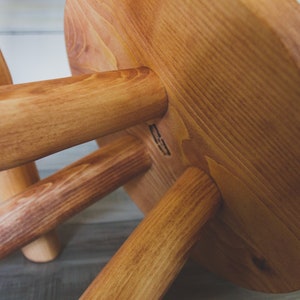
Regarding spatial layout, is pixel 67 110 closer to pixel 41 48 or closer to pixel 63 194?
pixel 63 194

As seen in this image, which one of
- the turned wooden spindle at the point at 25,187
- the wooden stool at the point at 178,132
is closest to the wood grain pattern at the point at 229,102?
the wooden stool at the point at 178,132

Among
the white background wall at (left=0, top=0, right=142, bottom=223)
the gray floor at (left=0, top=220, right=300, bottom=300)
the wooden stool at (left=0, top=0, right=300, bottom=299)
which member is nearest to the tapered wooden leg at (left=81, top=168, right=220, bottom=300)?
the wooden stool at (left=0, top=0, right=300, bottom=299)

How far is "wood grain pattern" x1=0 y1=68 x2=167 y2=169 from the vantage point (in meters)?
0.24

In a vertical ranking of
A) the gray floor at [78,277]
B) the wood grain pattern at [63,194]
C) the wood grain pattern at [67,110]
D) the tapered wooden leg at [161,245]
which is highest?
the wood grain pattern at [67,110]

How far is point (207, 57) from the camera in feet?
0.93

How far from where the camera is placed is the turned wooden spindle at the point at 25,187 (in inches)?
18.0

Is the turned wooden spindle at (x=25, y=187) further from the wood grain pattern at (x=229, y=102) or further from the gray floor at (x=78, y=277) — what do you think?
the wood grain pattern at (x=229, y=102)

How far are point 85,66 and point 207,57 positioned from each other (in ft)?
0.64

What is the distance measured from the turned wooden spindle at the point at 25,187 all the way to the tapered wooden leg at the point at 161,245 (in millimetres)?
206

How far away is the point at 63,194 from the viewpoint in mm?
396

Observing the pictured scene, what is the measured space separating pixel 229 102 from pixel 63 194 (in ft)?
0.71

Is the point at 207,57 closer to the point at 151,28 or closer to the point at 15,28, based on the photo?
the point at 151,28

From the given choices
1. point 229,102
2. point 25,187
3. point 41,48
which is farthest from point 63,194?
point 41,48

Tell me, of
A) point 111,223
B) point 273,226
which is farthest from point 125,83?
point 111,223
